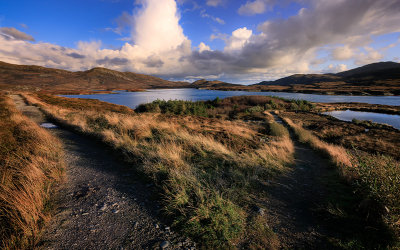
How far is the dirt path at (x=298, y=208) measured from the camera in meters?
2.90

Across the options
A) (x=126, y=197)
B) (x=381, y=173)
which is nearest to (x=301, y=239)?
(x=381, y=173)

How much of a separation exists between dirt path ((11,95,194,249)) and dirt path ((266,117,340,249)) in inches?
73.1

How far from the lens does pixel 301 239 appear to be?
2.91 m

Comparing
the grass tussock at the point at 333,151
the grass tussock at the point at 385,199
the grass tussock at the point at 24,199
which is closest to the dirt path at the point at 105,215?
the grass tussock at the point at 24,199

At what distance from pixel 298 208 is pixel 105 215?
4184mm

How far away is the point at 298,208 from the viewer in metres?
3.78

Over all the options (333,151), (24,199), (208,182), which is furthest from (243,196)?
(333,151)

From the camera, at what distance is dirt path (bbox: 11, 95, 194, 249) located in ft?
8.50

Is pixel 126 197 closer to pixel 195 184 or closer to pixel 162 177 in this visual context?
pixel 162 177

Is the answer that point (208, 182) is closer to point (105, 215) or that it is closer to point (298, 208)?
point (298, 208)

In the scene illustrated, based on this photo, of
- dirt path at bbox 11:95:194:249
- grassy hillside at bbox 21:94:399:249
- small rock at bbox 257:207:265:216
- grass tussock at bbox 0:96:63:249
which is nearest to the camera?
grass tussock at bbox 0:96:63:249

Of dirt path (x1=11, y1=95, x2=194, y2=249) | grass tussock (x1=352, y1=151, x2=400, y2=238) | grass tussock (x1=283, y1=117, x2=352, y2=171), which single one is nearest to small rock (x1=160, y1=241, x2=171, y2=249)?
dirt path (x1=11, y1=95, x2=194, y2=249)

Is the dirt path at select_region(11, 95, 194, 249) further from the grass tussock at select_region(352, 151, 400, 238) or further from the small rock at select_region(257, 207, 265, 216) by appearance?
the grass tussock at select_region(352, 151, 400, 238)

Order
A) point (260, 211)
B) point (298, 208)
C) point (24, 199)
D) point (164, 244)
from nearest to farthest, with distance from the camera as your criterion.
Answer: point (164, 244) < point (24, 199) < point (260, 211) < point (298, 208)
